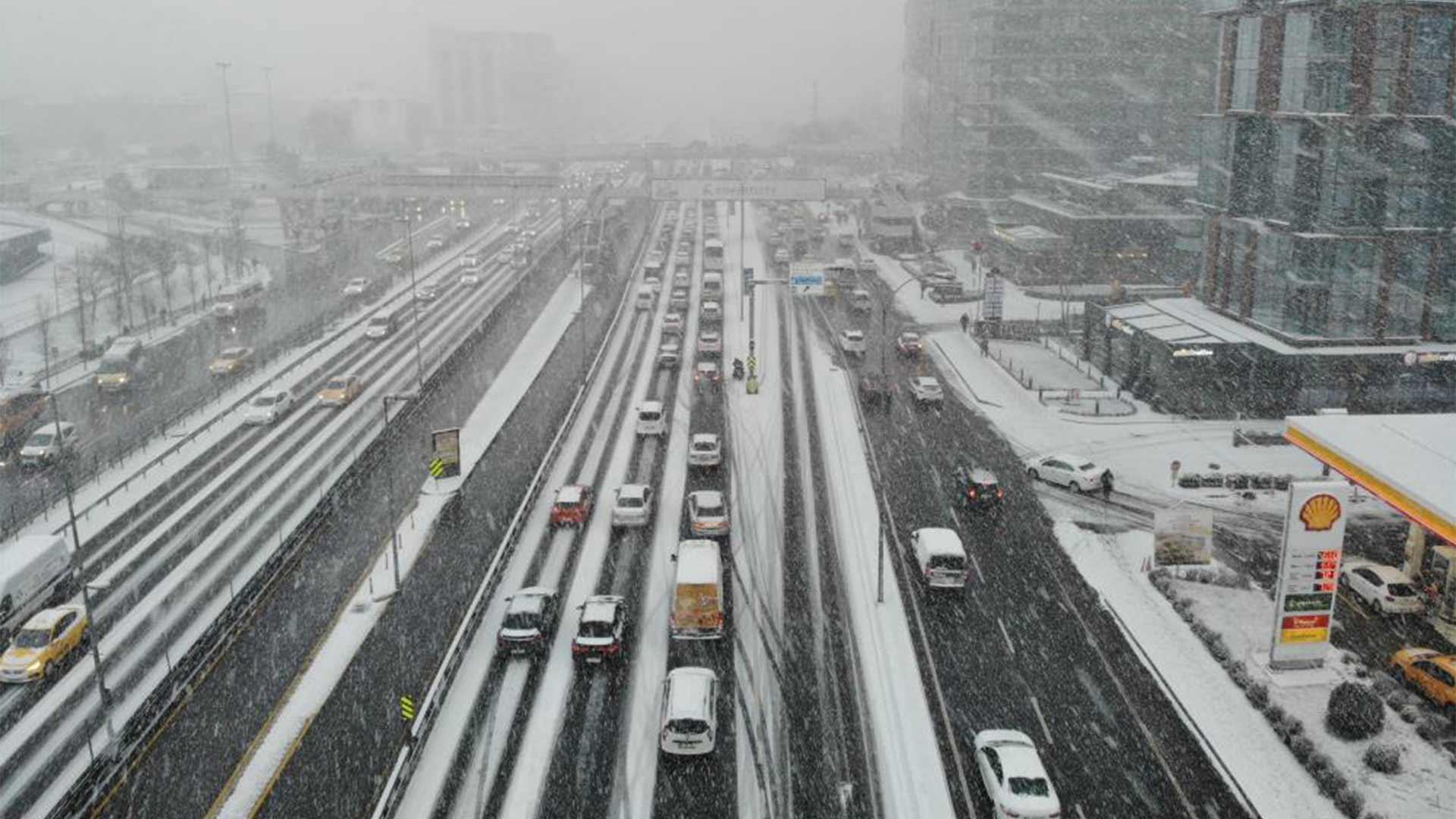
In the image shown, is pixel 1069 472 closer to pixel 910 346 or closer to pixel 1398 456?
pixel 1398 456

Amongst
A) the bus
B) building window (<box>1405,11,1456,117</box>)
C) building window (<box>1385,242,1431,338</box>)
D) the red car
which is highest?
building window (<box>1405,11,1456,117</box>)

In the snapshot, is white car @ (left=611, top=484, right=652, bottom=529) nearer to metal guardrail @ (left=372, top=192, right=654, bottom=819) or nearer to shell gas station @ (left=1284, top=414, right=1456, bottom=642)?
metal guardrail @ (left=372, top=192, right=654, bottom=819)

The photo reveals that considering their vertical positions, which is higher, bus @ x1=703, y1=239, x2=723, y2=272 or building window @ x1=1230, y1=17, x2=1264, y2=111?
building window @ x1=1230, y1=17, x2=1264, y2=111

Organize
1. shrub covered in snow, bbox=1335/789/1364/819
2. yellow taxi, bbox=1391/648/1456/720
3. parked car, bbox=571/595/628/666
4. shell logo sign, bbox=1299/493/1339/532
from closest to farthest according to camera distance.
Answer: shrub covered in snow, bbox=1335/789/1364/819, yellow taxi, bbox=1391/648/1456/720, shell logo sign, bbox=1299/493/1339/532, parked car, bbox=571/595/628/666

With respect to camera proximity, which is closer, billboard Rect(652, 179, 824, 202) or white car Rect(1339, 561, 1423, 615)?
white car Rect(1339, 561, 1423, 615)

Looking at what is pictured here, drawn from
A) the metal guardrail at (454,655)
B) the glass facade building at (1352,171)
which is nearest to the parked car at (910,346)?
the glass facade building at (1352,171)

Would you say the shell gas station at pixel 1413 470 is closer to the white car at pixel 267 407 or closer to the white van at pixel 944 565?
the white van at pixel 944 565

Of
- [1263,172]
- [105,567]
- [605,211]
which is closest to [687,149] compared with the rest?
[605,211]

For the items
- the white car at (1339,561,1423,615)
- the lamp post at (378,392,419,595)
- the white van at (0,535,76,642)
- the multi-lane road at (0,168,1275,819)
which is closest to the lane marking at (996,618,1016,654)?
the multi-lane road at (0,168,1275,819)
